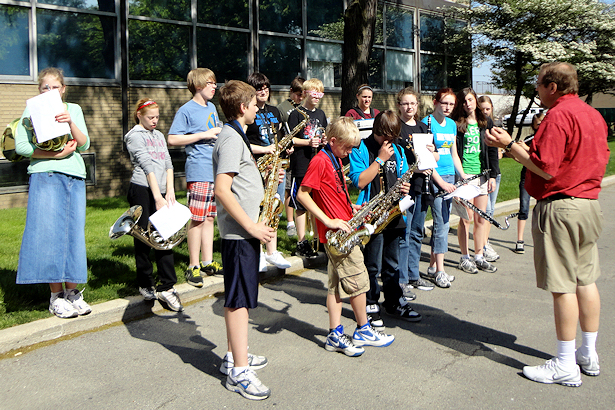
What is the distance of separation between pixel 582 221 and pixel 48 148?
Answer: 412 centimetres

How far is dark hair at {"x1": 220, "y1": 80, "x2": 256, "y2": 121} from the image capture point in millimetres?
3777

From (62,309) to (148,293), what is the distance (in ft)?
2.57

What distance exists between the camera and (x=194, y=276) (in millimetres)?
5973

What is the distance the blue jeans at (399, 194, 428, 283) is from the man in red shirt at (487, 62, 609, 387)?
6.07 feet

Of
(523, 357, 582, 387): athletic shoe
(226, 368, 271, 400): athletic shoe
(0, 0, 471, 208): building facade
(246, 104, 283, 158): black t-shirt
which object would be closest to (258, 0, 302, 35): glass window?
(0, 0, 471, 208): building facade

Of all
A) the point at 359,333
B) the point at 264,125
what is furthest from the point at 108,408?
the point at 264,125

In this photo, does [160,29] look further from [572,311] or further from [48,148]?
[572,311]

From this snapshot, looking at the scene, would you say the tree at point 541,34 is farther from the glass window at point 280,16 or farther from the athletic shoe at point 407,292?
the athletic shoe at point 407,292

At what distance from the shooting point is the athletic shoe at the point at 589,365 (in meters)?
4.02

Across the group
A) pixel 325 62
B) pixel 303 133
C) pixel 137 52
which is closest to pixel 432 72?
pixel 325 62

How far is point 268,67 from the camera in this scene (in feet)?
50.4

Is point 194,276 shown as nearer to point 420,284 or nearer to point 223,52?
point 420,284

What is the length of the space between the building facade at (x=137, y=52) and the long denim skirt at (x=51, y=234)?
7.36 metres

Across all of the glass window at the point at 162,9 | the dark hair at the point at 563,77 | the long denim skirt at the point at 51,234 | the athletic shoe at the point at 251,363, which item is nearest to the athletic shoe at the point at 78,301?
the long denim skirt at the point at 51,234
